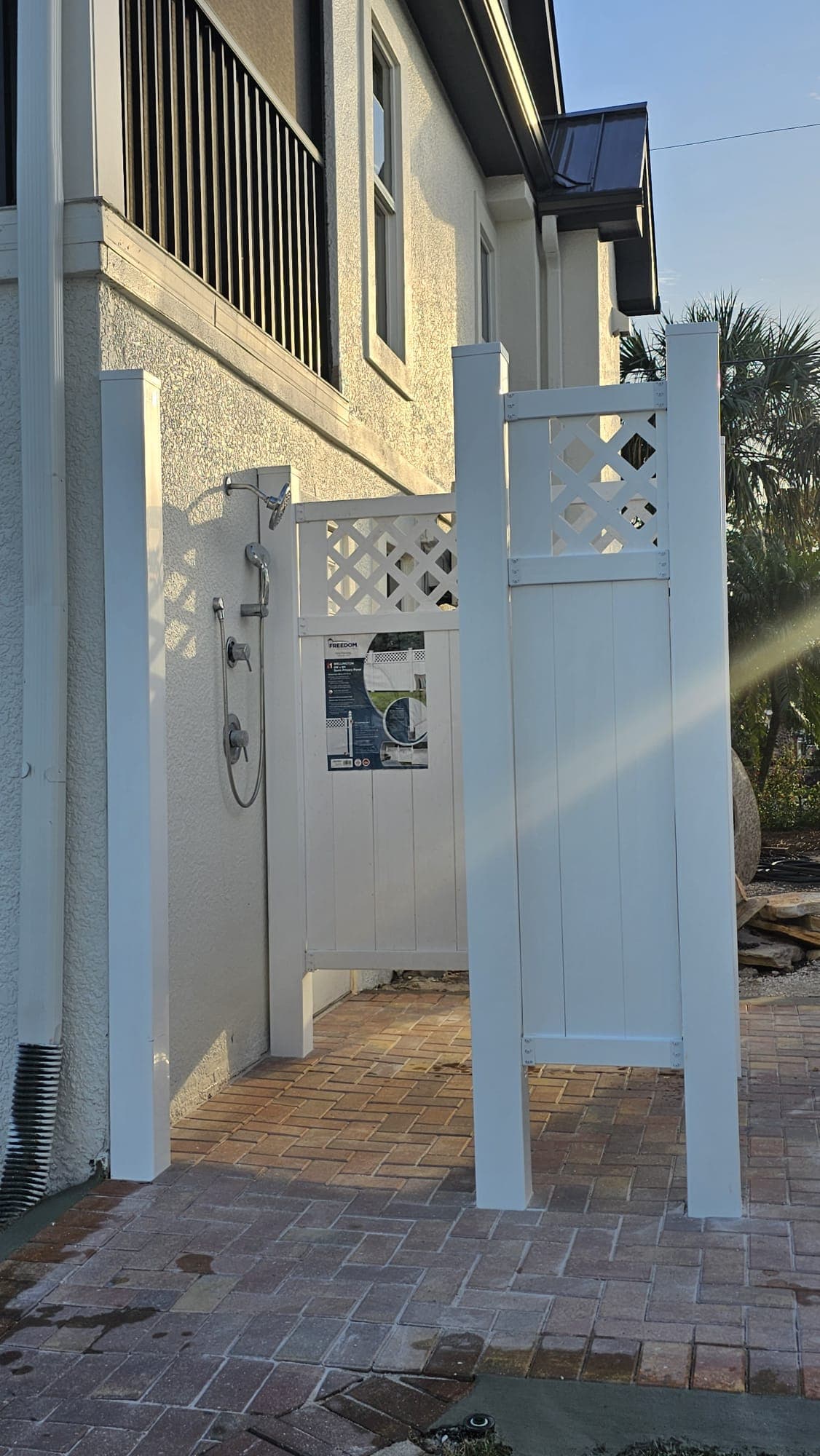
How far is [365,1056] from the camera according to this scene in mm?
5793

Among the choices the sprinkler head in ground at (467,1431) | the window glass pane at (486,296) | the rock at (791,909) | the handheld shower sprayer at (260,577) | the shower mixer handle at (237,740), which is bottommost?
the sprinkler head in ground at (467,1431)

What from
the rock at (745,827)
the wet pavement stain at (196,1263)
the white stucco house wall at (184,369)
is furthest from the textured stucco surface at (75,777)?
the rock at (745,827)

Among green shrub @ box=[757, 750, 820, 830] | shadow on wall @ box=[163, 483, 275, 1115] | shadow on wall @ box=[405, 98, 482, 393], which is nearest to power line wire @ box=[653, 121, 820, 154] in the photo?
green shrub @ box=[757, 750, 820, 830]

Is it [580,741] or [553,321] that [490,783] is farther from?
[553,321]

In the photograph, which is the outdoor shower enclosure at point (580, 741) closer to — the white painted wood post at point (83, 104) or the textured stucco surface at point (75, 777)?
the textured stucco surface at point (75, 777)

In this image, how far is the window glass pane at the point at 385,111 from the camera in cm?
835

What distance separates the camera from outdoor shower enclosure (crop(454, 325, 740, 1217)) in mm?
3902

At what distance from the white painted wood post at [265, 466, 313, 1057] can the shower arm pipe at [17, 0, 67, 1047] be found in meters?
1.65

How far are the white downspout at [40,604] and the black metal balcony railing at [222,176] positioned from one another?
0.45m

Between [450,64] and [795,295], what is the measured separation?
33.7 ft

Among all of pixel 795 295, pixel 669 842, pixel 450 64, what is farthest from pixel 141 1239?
pixel 795 295

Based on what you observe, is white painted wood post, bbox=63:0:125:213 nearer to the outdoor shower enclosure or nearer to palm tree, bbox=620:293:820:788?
the outdoor shower enclosure

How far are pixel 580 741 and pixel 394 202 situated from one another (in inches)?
220

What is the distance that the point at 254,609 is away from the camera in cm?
561
